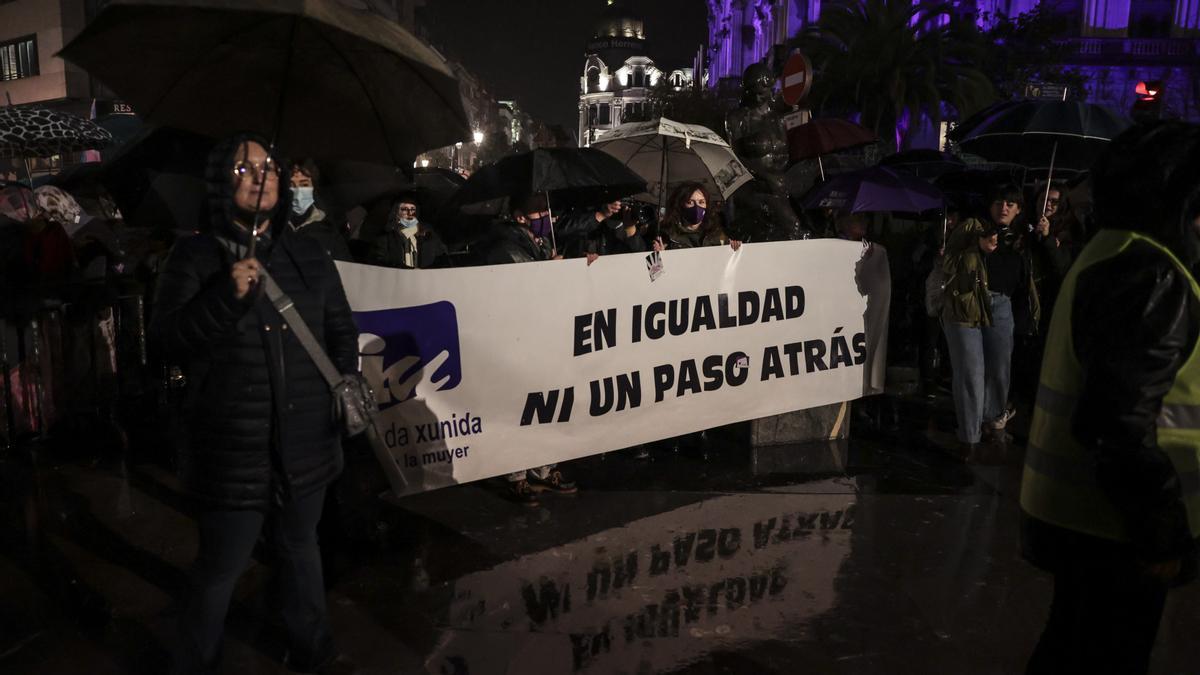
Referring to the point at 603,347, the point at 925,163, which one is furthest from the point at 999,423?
the point at 925,163

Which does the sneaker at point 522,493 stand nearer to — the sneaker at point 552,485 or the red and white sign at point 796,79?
the sneaker at point 552,485

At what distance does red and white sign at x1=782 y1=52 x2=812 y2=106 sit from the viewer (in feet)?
29.9

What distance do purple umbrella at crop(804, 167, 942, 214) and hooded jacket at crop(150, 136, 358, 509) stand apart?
6.94 m

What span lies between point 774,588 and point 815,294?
2848 mm

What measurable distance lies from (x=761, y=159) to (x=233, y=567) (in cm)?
624

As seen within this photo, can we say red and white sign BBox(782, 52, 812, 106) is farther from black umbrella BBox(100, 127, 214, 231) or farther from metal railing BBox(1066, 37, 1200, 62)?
metal railing BBox(1066, 37, 1200, 62)

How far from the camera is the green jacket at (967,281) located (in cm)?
623

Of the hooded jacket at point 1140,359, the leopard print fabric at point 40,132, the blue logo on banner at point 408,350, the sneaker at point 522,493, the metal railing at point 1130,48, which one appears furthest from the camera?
the metal railing at point 1130,48

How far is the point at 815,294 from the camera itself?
634 centimetres

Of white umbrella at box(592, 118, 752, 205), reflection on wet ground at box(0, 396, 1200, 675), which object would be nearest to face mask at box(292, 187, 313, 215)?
reflection on wet ground at box(0, 396, 1200, 675)

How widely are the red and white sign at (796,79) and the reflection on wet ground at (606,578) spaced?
4.85 metres

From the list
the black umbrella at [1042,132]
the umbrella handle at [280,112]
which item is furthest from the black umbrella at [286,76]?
the black umbrella at [1042,132]

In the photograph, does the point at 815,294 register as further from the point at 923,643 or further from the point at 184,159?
the point at 184,159

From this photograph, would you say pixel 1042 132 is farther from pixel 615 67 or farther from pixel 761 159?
pixel 615 67
